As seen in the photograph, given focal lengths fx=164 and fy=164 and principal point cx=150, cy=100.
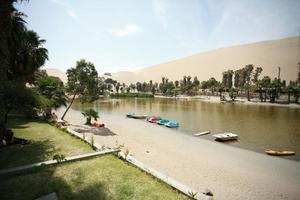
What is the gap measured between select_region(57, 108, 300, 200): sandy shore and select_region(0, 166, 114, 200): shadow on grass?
16.4 feet

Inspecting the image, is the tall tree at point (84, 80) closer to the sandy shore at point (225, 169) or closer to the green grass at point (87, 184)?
the sandy shore at point (225, 169)

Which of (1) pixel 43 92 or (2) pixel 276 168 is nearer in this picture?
(2) pixel 276 168

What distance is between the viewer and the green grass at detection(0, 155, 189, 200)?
5941 millimetres

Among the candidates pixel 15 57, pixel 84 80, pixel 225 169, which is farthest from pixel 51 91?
pixel 225 169

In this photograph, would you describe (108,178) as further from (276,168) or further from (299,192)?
(276,168)

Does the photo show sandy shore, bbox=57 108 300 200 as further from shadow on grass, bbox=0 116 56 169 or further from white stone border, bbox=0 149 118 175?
shadow on grass, bbox=0 116 56 169

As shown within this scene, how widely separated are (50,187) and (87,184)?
4.39ft

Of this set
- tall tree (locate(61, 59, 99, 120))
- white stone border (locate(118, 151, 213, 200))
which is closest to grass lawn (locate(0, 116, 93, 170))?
white stone border (locate(118, 151, 213, 200))

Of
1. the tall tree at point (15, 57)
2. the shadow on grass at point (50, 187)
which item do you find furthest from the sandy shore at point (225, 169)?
the tall tree at point (15, 57)

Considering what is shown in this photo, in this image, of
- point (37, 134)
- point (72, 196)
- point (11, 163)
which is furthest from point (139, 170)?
point (37, 134)

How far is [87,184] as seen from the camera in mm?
6621

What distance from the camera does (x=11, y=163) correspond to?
8141mm

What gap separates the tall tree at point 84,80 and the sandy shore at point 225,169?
10.8 m

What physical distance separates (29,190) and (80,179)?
175 cm
